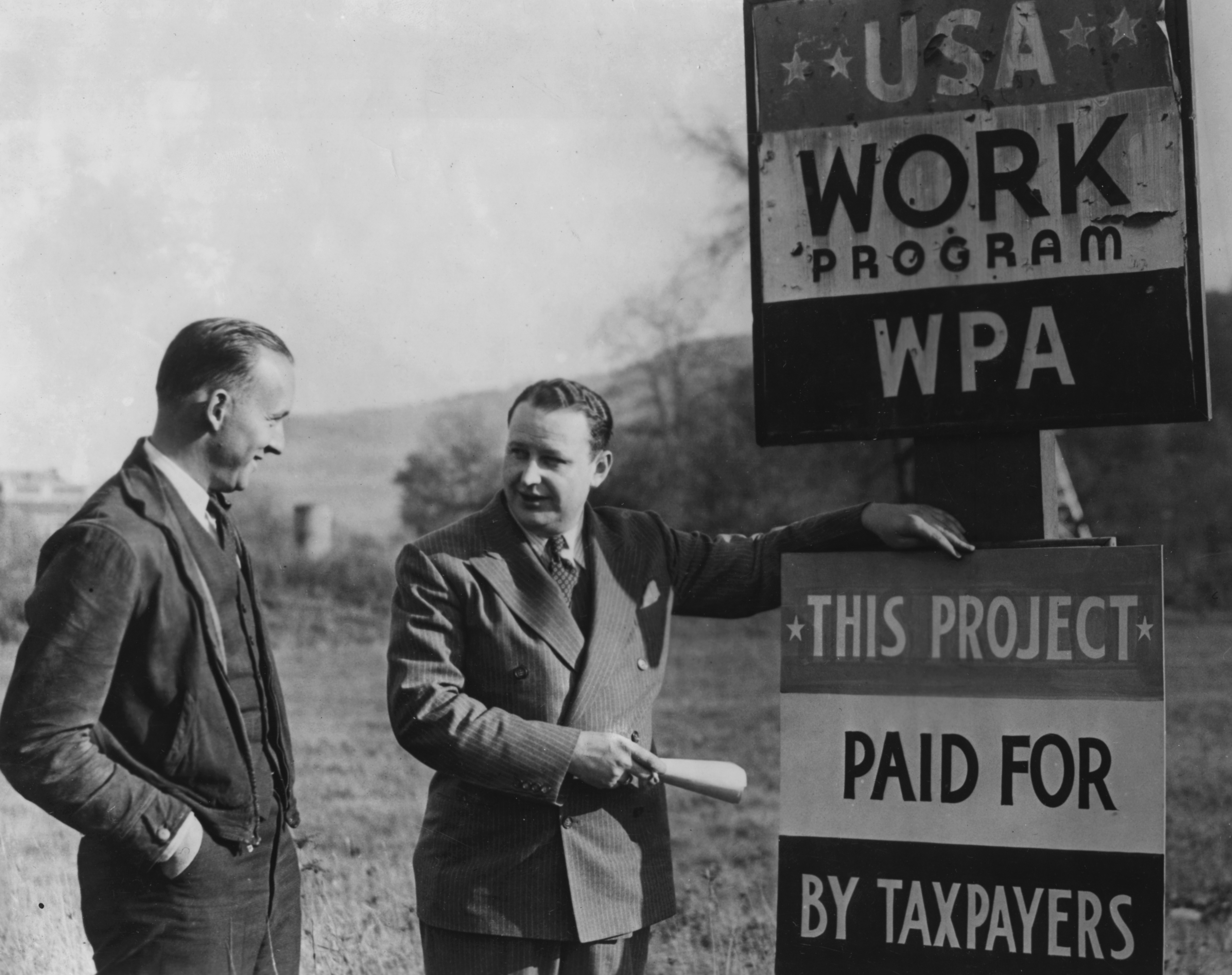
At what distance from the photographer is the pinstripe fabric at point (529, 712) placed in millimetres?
2561

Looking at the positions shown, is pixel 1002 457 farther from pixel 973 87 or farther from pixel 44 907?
pixel 44 907

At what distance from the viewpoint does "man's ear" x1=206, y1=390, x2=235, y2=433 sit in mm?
2559

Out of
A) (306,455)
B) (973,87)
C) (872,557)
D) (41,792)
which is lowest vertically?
(41,792)

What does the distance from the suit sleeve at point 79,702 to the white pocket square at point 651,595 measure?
0.99 meters

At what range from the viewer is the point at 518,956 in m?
2.58

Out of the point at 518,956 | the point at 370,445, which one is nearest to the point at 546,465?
the point at 518,956

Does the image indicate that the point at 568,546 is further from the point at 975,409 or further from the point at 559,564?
the point at 975,409

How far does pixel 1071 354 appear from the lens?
2.60 m

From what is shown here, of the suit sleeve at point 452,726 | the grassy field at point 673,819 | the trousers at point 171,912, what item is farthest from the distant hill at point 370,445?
the trousers at point 171,912

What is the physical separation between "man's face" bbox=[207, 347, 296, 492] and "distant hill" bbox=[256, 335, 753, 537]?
8.54 m

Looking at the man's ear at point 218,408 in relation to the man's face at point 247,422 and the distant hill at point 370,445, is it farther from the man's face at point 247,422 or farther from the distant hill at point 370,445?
the distant hill at point 370,445

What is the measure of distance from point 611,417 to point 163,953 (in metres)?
1.31

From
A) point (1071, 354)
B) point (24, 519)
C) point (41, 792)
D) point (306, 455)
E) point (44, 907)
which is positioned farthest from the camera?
point (306, 455)

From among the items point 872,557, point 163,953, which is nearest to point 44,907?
point 163,953
